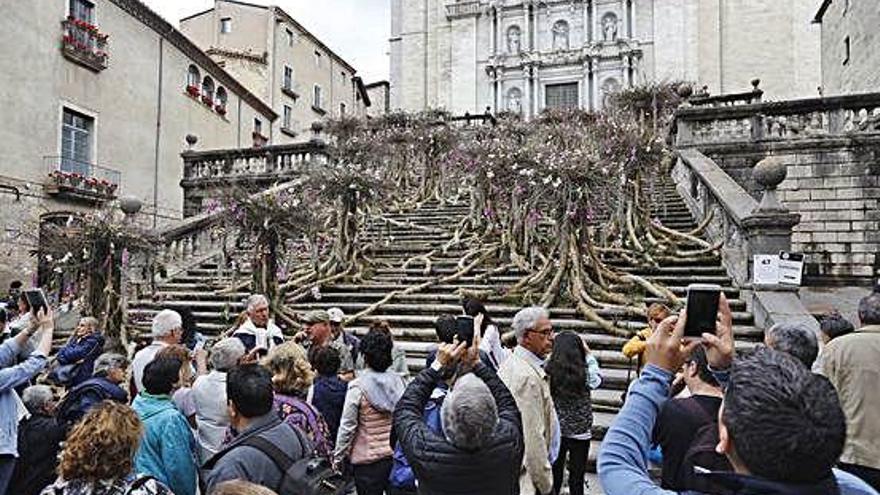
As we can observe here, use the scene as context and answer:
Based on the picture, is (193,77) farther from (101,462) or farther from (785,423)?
(785,423)

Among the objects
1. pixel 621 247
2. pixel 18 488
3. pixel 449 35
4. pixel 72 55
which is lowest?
pixel 18 488

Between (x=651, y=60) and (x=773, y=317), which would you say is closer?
(x=773, y=317)

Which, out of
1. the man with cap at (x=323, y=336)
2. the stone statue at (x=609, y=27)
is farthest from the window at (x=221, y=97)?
the man with cap at (x=323, y=336)

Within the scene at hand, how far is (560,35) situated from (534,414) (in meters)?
32.9

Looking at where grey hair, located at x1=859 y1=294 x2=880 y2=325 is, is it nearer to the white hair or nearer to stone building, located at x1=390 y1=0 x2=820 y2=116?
the white hair

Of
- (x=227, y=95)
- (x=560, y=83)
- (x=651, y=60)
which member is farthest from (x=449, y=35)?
(x=227, y=95)

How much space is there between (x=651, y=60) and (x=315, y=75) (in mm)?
17829

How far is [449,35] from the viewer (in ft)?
117

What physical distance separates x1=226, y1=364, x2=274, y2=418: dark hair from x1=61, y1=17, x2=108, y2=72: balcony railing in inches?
773

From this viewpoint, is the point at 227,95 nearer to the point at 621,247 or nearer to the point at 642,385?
the point at 621,247

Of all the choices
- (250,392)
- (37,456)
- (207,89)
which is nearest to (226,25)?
(207,89)

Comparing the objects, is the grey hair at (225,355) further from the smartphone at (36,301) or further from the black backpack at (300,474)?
the smartphone at (36,301)

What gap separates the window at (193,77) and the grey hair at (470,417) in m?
24.8

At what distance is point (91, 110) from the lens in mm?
20094
